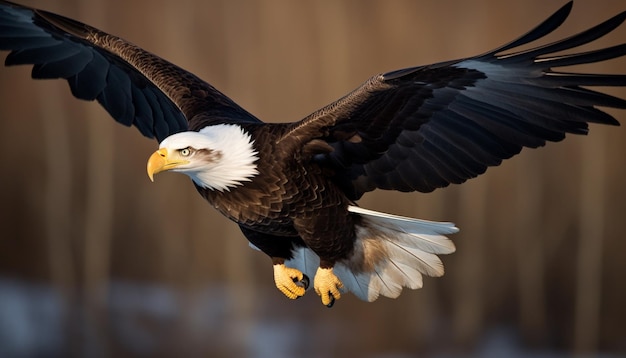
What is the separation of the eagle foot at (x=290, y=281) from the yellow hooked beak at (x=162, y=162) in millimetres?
649

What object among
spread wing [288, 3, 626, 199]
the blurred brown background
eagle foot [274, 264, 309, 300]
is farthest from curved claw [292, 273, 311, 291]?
the blurred brown background

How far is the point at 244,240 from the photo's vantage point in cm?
769

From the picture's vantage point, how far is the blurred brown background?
24.2 ft

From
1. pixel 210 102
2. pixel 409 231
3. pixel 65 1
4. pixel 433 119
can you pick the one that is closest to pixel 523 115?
pixel 433 119

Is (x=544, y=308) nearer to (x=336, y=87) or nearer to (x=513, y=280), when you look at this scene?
(x=513, y=280)

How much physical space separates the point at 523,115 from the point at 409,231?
590 millimetres

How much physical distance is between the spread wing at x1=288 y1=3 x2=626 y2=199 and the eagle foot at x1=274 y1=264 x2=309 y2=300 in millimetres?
342

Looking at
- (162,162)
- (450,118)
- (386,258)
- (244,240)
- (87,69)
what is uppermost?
(87,69)

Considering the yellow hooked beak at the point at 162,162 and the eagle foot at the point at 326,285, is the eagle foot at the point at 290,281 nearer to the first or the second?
the eagle foot at the point at 326,285

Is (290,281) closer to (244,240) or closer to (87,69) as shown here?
(87,69)

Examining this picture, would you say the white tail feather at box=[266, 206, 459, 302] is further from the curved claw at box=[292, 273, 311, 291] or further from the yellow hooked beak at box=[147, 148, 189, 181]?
the yellow hooked beak at box=[147, 148, 189, 181]

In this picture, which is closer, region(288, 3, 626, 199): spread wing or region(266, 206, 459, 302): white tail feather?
region(288, 3, 626, 199): spread wing

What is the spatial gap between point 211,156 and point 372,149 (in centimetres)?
55

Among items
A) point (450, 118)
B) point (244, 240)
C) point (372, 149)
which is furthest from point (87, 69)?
point (244, 240)
